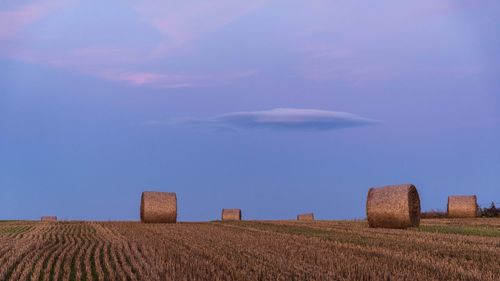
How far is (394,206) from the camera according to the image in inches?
811

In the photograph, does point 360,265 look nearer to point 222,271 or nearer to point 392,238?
point 222,271

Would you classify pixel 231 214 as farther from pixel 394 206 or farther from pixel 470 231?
pixel 470 231

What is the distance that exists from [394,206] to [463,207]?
47.1 ft

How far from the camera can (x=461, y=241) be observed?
13.9m

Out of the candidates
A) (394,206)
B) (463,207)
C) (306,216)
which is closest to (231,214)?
(306,216)

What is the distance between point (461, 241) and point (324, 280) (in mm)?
6998

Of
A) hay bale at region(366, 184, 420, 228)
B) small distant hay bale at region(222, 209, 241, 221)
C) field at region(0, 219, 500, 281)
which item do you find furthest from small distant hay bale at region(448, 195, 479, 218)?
field at region(0, 219, 500, 281)

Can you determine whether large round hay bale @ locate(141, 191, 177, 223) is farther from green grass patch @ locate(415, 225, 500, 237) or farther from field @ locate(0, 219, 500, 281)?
field @ locate(0, 219, 500, 281)

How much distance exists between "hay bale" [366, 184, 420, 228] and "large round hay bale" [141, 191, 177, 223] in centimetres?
920

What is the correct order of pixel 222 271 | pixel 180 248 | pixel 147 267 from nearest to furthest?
pixel 222 271, pixel 147 267, pixel 180 248

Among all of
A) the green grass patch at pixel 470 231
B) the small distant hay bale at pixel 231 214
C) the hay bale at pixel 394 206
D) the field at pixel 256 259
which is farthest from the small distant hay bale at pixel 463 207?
the field at pixel 256 259

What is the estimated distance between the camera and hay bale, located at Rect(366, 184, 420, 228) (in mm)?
A: 20422

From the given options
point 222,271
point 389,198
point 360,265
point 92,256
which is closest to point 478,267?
point 360,265

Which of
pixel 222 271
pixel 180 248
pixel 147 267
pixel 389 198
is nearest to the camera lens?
pixel 222 271
